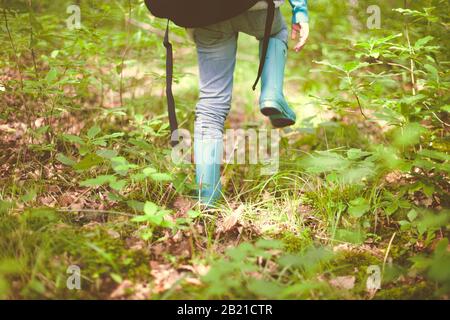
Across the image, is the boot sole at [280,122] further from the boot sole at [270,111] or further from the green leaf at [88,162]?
the green leaf at [88,162]

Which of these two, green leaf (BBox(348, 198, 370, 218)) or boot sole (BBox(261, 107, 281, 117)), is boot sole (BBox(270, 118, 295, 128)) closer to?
boot sole (BBox(261, 107, 281, 117))

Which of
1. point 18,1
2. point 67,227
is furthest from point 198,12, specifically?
point 18,1

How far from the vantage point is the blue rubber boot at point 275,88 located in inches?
90.6

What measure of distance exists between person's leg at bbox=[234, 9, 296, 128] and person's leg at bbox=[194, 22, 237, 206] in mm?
137

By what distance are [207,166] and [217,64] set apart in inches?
22.8

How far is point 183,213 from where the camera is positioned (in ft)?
8.00

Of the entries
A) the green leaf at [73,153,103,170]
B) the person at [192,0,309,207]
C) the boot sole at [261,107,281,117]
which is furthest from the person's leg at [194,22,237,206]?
the green leaf at [73,153,103,170]

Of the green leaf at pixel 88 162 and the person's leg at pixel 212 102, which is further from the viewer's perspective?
the person's leg at pixel 212 102

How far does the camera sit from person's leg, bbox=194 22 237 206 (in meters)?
2.41

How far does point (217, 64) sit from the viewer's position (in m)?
2.45

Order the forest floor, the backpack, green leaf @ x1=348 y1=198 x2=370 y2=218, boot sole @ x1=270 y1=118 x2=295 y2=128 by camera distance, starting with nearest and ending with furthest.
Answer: the forest floor, the backpack, green leaf @ x1=348 y1=198 x2=370 y2=218, boot sole @ x1=270 y1=118 x2=295 y2=128

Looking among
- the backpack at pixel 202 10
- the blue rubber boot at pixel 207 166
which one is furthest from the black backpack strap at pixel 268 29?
the blue rubber boot at pixel 207 166

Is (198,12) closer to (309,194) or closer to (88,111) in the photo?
(309,194)
